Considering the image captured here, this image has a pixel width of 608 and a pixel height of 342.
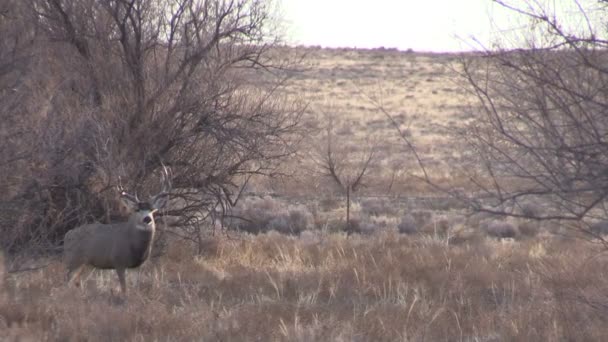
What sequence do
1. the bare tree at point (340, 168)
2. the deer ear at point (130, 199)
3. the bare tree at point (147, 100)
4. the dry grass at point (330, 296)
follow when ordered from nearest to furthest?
the dry grass at point (330, 296) → the deer ear at point (130, 199) → the bare tree at point (147, 100) → the bare tree at point (340, 168)

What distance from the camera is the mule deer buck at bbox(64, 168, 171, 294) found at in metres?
10.8

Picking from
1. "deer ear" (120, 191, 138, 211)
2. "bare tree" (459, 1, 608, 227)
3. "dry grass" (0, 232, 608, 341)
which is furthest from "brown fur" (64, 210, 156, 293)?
"bare tree" (459, 1, 608, 227)

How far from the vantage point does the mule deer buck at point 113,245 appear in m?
10.8

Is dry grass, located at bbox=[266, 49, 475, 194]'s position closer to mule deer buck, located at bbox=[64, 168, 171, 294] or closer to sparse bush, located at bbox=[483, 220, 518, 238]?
sparse bush, located at bbox=[483, 220, 518, 238]

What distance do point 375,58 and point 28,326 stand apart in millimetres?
74439

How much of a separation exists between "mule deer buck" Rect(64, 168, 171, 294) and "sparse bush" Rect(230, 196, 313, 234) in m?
6.78

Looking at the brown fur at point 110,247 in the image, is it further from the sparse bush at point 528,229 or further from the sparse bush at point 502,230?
the sparse bush at point 528,229

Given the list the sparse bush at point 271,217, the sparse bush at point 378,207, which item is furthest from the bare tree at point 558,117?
the sparse bush at point 378,207

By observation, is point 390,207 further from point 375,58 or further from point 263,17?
point 375,58

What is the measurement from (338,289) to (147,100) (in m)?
3.96

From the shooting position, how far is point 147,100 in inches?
510

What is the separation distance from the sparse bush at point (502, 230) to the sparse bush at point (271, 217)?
368 centimetres

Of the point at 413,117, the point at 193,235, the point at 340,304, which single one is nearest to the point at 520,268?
the point at 340,304

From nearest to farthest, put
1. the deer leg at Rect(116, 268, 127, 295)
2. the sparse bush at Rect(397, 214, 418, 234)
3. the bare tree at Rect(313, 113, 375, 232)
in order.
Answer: the deer leg at Rect(116, 268, 127, 295) < the sparse bush at Rect(397, 214, 418, 234) < the bare tree at Rect(313, 113, 375, 232)
